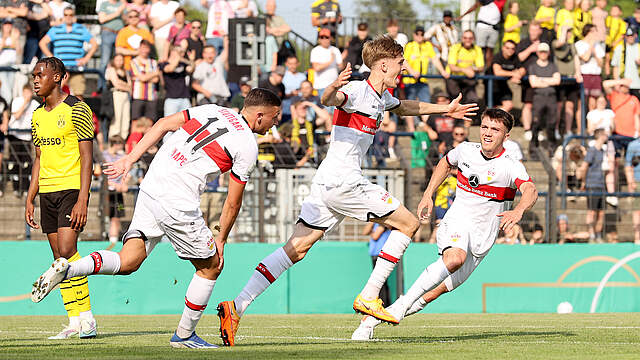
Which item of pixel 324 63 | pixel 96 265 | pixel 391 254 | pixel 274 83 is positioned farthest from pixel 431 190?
pixel 324 63

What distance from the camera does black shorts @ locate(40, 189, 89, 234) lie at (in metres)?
9.57

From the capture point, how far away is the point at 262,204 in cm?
1684

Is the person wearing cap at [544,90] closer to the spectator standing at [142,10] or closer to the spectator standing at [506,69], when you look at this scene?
the spectator standing at [506,69]

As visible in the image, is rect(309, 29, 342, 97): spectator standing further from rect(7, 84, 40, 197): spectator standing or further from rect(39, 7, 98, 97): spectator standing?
rect(7, 84, 40, 197): spectator standing

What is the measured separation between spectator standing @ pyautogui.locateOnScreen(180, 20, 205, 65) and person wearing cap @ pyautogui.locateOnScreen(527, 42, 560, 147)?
22.6 ft

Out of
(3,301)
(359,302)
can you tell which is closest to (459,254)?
(359,302)

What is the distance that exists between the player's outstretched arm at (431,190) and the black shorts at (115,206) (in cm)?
767

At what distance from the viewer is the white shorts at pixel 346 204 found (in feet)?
30.2

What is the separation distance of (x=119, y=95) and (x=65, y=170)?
404 inches

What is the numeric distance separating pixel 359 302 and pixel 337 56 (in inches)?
481

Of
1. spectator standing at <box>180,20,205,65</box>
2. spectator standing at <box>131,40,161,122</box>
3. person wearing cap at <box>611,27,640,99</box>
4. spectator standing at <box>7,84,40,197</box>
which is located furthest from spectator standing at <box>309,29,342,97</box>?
person wearing cap at <box>611,27,640,99</box>

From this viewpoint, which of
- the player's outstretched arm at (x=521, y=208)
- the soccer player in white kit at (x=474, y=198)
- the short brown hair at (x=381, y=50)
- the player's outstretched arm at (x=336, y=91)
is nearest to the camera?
the player's outstretched arm at (x=336, y=91)

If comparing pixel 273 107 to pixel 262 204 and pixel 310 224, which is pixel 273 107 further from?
pixel 262 204

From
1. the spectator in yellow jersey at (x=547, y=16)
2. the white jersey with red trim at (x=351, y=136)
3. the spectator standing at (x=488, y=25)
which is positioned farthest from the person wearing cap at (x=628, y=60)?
the white jersey with red trim at (x=351, y=136)
